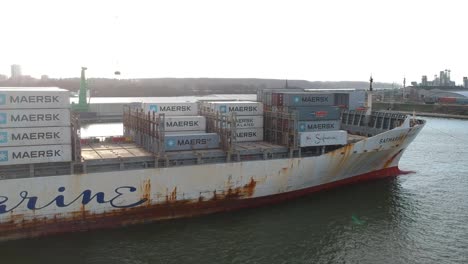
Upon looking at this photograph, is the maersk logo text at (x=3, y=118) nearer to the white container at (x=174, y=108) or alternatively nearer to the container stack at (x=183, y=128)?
the container stack at (x=183, y=128)

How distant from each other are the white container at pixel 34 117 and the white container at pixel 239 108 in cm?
1259

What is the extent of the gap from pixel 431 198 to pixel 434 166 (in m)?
13.1

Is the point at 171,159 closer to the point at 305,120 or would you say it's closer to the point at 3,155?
the point at 3,155

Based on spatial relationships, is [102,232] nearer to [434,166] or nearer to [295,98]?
[295,98]

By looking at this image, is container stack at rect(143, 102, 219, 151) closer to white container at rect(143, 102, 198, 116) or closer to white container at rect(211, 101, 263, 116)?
white container at rect(143, 102, 198, 116)

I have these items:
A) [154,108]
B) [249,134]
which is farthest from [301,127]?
[154,108]

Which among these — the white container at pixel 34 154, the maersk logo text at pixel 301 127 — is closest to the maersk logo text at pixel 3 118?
the white container at pixel 34 154

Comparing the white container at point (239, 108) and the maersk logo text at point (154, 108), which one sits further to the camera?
the maersk logo text at point (154, 108)

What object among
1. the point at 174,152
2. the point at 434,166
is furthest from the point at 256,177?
the point at 434,166

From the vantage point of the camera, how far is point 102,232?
83.6 feet

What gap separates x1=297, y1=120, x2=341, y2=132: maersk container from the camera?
32.7 meters

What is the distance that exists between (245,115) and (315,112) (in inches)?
228

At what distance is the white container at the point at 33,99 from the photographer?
23078 millimetres

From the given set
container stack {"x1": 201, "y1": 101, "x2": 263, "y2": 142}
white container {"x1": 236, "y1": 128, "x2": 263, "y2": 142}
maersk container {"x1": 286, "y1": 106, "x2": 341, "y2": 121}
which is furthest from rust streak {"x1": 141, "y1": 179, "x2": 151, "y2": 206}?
maersk container {"x1": 286, "y1": 106, "x2": 341, "y2": 121}
